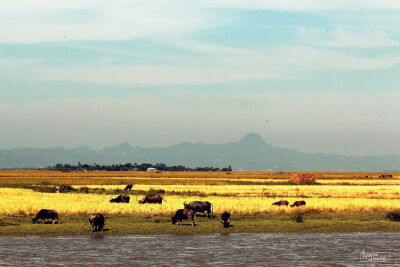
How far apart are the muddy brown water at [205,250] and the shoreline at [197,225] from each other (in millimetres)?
1373

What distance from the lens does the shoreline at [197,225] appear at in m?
30.3

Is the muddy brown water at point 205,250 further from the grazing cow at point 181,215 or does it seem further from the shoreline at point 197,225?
the grazing cow at point 181,215

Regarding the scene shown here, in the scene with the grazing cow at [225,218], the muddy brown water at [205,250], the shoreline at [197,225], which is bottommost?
the muddy brown water at [205,250]

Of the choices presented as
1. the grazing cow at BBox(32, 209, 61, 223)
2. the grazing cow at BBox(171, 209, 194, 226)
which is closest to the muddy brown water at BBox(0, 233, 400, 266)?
the grazing cow at BBox(171, 209, 194, 226)

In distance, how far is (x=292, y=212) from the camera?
126ft

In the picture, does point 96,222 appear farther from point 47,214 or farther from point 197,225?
point 197,225

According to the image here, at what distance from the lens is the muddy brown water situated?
22.3 metres

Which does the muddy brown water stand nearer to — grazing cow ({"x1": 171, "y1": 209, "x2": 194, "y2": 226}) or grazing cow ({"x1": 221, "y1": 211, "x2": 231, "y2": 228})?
grazing cow ({"x1": 221, "y1": 211, "x2": 231, "y2": 228})

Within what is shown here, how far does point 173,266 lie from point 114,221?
42.0ft

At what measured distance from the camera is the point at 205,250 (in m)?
24.8

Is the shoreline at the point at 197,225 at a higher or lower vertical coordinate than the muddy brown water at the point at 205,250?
higher

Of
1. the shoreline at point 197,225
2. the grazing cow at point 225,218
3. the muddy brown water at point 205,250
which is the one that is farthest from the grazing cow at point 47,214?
the grazing cow at point 225,218

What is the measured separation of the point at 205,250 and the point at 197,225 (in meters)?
7.46

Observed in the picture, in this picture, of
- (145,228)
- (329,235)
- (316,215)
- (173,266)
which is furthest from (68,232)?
(316,215)
